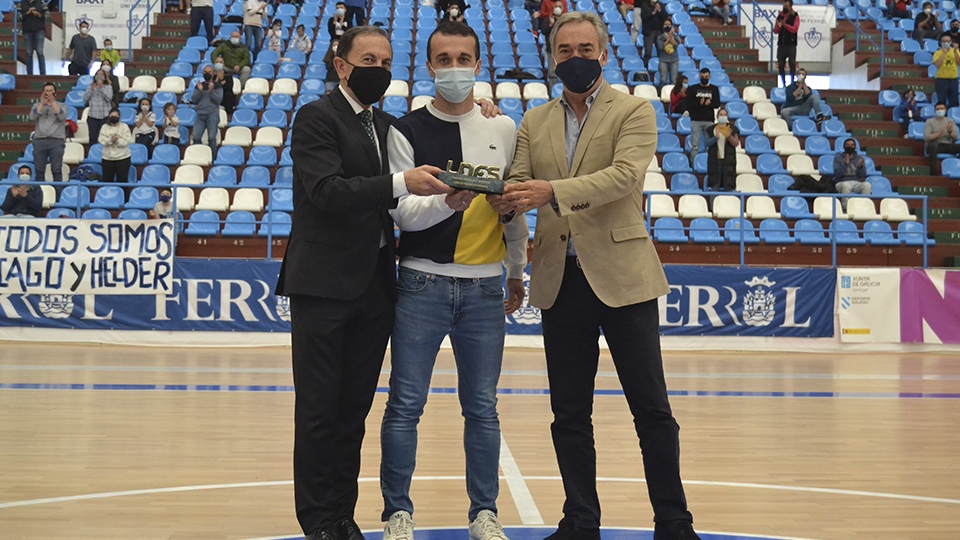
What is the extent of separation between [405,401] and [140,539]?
118cm

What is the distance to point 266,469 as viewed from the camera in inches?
186

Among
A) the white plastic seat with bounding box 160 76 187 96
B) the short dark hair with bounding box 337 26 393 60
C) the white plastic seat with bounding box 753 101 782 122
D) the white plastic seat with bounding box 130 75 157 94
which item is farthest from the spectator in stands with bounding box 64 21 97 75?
the short dark hair with bounding box 337 26 393 60

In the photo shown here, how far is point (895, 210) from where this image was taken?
46.1 feet

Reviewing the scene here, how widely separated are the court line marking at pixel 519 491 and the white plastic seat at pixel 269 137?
34.3 ft

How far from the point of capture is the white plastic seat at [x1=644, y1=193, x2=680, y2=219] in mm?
13336

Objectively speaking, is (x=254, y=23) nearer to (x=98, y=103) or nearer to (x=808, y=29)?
(x=98, y=103)

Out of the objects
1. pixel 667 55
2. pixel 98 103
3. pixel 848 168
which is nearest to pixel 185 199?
pixel 98 103

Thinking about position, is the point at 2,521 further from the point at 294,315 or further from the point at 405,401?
the point at 405,401

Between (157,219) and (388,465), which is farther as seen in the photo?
(157,219)

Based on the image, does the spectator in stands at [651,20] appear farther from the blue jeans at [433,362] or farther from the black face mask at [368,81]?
the blue jeans at [433,362]

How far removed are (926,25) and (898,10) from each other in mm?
1934

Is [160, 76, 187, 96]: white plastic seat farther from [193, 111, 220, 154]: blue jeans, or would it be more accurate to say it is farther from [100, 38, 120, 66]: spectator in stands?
[193, 111, 220, 154]: blue jeans

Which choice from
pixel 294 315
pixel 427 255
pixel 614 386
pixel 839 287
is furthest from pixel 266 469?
pixel 839 287

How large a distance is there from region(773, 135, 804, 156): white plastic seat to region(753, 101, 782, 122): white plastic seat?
0.78 metres
